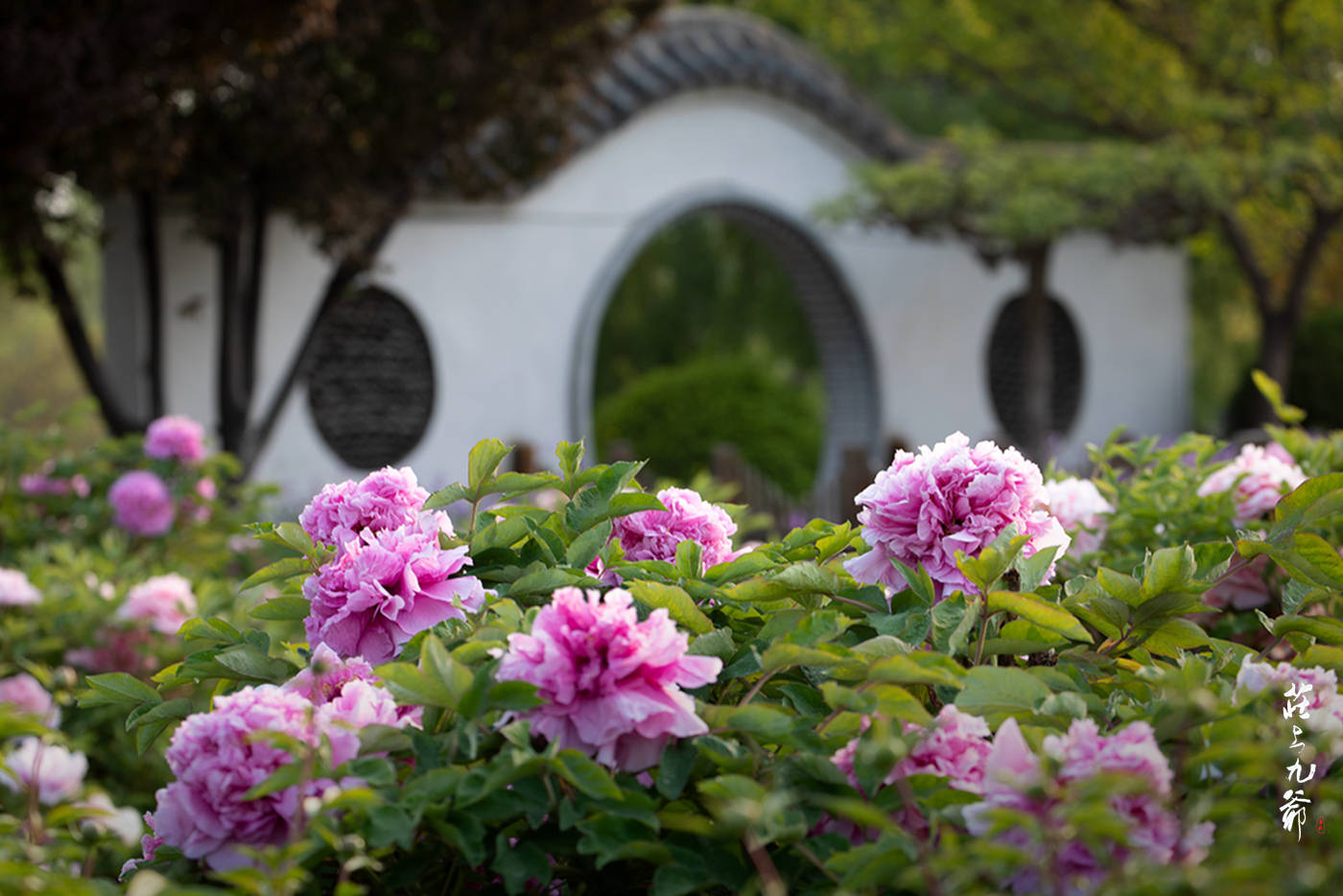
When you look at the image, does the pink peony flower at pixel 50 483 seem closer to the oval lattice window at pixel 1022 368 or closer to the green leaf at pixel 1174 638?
the green leaf at pixel 1174 638

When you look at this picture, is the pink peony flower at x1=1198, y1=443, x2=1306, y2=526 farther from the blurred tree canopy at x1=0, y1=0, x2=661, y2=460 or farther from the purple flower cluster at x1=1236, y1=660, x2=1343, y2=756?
the blurred tree canopy at x1=0, y1=0, x2=661, y2=460

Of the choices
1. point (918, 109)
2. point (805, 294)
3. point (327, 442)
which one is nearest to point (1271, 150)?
point (805, 294)

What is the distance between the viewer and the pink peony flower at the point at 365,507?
49.2 inches

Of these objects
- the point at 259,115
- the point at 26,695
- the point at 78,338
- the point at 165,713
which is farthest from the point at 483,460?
the point at 78,338

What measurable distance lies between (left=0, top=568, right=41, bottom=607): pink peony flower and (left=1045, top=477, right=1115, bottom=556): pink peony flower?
1991mm

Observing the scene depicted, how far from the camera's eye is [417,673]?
0.96 metres

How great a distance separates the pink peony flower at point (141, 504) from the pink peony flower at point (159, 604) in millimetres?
743

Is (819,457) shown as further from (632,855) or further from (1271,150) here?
(632,855)

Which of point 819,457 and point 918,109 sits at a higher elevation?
point 918,109

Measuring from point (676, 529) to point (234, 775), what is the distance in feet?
1.78

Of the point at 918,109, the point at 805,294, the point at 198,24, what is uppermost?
the point at 918,109

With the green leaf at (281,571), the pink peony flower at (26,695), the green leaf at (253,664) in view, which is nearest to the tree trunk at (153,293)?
the pink peony flower at (26,695)

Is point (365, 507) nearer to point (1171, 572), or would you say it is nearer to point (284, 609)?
point (284, 609)

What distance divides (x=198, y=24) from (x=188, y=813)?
4.33 metres
